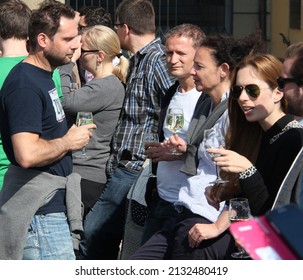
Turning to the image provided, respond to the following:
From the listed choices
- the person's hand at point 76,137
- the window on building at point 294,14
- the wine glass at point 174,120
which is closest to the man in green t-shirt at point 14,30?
the wine glass at point 174,120

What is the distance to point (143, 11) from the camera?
632cm

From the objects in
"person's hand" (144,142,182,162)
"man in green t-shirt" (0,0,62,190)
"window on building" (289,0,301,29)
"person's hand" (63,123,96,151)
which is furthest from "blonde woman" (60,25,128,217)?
"window on building" (289,0,301,29)

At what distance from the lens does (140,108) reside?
573cm

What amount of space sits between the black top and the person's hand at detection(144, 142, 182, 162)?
38.2 inches

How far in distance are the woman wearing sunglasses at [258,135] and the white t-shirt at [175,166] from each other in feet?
2.27

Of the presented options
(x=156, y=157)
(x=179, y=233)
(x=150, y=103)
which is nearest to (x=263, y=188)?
(x=179, y=233)

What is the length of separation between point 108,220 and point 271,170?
2.33 metres

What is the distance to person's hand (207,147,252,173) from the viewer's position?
3.65 metres

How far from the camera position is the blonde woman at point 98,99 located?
19.2ft

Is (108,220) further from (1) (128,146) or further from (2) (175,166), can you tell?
(2) (175,166)

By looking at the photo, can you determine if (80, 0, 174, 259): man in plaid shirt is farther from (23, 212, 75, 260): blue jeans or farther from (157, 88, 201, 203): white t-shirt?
(23, 212, 75, 260): blue jeans

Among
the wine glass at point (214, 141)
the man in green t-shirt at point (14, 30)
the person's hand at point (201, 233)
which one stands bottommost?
the person's hand at point (201, 233)

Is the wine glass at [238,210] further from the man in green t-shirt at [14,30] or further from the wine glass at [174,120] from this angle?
the man in green t-shirt at [14,30]

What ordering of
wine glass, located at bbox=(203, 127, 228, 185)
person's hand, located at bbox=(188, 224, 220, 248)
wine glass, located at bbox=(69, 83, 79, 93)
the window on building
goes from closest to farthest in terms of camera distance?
wine glass, located at bbox=(203, 127, 228, 185) → person's hand, located at bbox=(188, 224, 220, 248) → wine glass, located at bbox=(69, 83, 79, 93) → the window on building
